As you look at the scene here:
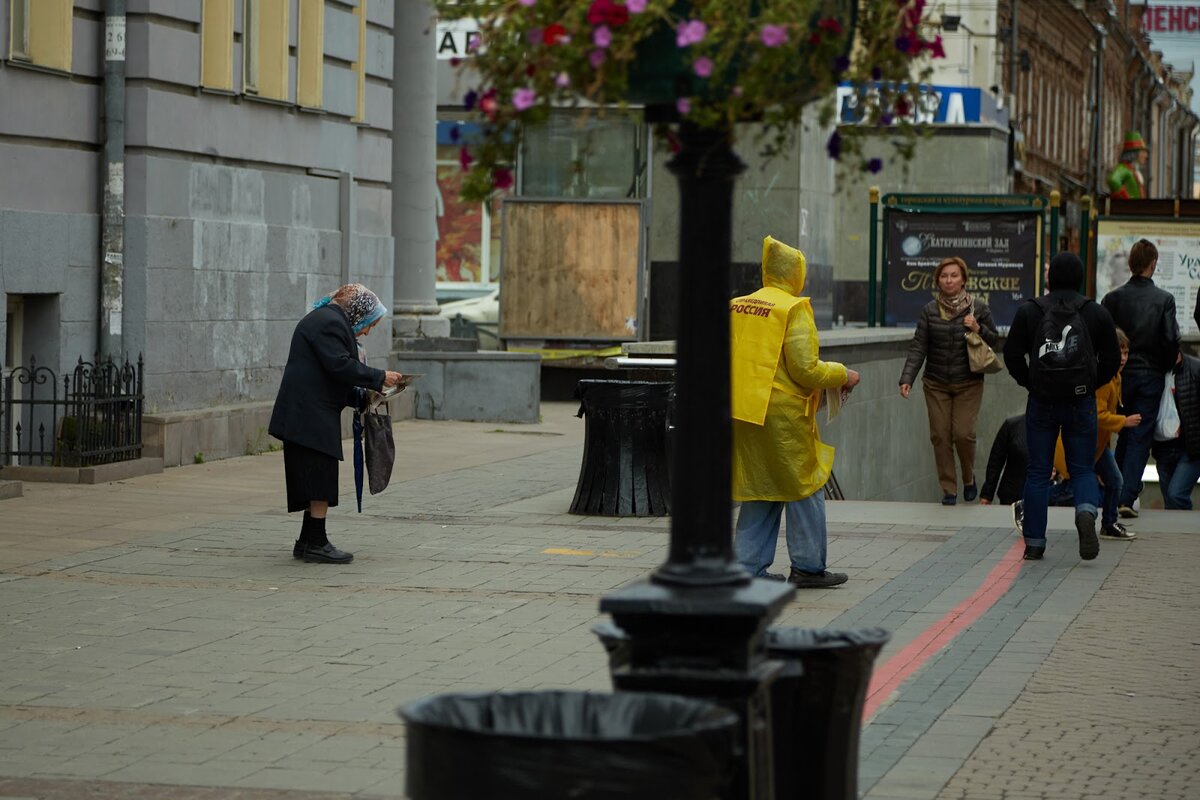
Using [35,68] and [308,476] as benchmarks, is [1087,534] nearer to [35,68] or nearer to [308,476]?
[308,476]

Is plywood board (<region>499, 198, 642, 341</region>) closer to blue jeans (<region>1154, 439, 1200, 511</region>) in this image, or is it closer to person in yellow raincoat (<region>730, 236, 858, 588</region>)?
blue jeans (<region>1154, 439, 1200, 511</region>)

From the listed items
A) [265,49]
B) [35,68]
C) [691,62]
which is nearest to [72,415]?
[35,68]

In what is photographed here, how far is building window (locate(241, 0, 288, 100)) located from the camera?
58.5 feet

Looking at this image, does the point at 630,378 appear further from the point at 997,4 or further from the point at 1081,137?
the point at 1081,137

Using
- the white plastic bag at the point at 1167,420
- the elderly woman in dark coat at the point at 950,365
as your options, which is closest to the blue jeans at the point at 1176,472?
the white plastic bag at the point at 1167,420

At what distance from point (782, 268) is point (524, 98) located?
567 cm

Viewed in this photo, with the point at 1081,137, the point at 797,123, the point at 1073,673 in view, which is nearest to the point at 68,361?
the point at 1073,673

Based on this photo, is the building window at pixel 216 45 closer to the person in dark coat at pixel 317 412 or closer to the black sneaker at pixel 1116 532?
the person in dark coat at pixel 317 412

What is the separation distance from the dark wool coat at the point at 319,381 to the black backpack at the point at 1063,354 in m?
3.68

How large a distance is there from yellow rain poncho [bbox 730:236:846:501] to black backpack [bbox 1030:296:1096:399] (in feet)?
6.22

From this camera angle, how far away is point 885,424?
17.6 metres

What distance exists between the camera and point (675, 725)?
4.07 meters

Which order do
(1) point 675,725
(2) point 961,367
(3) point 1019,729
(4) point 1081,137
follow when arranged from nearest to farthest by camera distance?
1. (1) point 675,725
2. (3) point 1019,729
3. (2) point 961,367
4. (4) point 1081,137

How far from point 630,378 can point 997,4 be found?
3698 centimetres
